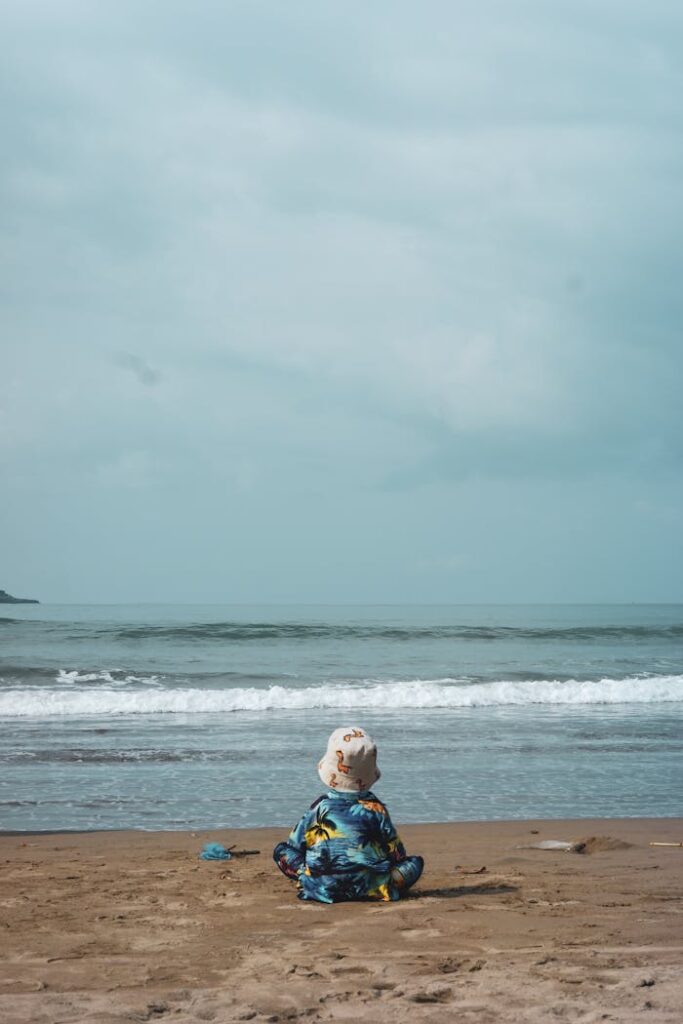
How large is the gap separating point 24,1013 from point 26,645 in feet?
104

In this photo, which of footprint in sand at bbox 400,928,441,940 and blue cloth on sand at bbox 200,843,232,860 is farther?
blue cloth on sand at bbox 200,843,232,860

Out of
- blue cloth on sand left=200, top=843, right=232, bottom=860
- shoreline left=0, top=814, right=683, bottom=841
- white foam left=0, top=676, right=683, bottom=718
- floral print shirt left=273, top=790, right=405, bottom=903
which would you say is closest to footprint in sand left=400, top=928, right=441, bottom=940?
floral print shirt left=273, top=790, right=405, bottom=903

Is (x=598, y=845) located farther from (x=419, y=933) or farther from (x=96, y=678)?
(x=96, y=678)

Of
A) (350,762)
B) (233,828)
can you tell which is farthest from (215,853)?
(350,762)

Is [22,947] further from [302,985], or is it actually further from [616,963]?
[616,963]

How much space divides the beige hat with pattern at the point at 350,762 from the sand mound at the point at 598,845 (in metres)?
2.62

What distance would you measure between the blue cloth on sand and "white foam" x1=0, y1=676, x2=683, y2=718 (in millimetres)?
11841

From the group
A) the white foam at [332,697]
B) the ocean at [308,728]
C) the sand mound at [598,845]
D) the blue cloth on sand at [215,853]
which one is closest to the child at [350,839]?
the blue cloth on sand at [215,853]

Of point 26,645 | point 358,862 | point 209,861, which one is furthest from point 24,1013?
point 26,645

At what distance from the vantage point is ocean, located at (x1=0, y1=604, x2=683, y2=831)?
9.98 meters

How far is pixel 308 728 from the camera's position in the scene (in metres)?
16.3

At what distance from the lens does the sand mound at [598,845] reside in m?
7.63

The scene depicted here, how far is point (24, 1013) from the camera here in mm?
3799

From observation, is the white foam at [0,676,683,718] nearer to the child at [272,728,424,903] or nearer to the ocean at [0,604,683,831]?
the ocean at [0,604,683,831]
